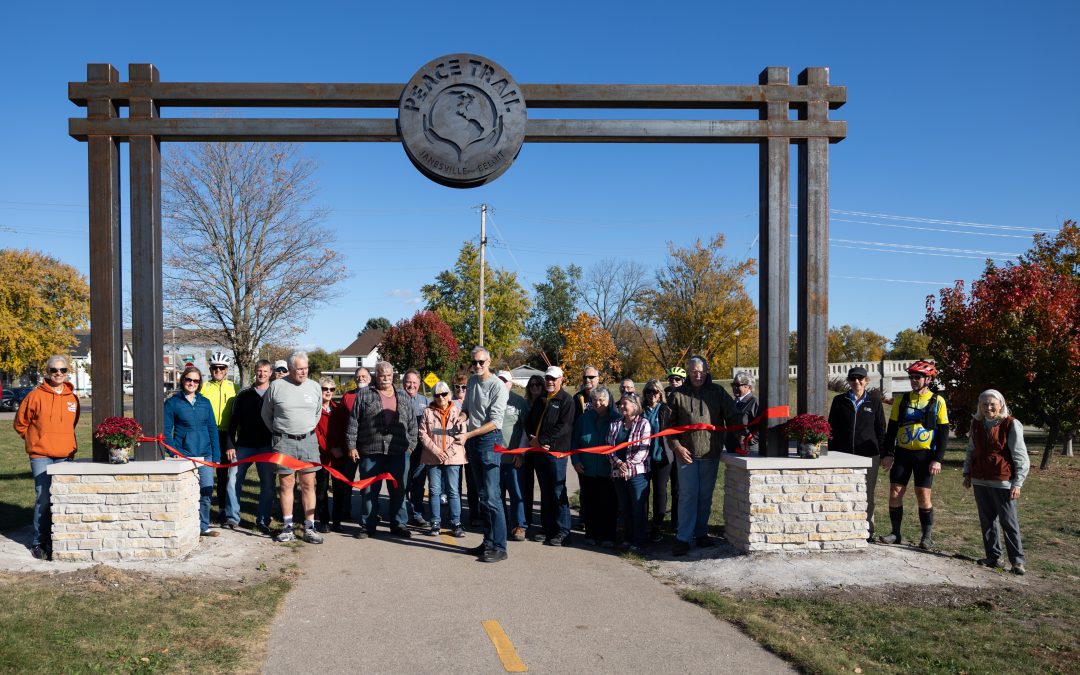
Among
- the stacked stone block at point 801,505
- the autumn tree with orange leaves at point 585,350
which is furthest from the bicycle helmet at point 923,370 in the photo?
the autumn tree with orange leaves at point 585,350

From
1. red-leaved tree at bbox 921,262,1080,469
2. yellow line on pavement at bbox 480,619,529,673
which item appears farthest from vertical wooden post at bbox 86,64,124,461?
red-leaved tree at bbox 921,262,1080,469

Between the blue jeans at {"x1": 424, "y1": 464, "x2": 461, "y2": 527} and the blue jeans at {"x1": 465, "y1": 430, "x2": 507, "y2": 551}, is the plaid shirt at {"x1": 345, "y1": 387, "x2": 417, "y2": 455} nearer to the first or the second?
the blue jeans at {"x1": 424, "y1": 464, "x2": 461, "y2": 527}

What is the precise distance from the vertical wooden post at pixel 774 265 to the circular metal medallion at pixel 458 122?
2.53 meters

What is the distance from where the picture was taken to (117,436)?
6906 mm

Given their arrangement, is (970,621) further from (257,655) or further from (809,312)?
(257,655)

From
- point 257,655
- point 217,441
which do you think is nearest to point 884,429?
point 257,655

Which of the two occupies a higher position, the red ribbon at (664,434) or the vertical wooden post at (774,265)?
the vertical wooden post at (774,265)

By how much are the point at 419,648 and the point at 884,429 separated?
19.1 feet

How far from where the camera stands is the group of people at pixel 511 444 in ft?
23.5

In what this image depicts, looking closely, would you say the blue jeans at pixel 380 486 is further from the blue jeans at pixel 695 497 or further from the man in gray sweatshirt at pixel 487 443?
the blue jeans at pixel 695 497

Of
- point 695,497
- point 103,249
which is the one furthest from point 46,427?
point 695,497

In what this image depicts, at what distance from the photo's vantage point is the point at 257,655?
466cm

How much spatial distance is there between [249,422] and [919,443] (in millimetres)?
7148

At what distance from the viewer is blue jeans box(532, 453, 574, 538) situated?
8.11 meters
